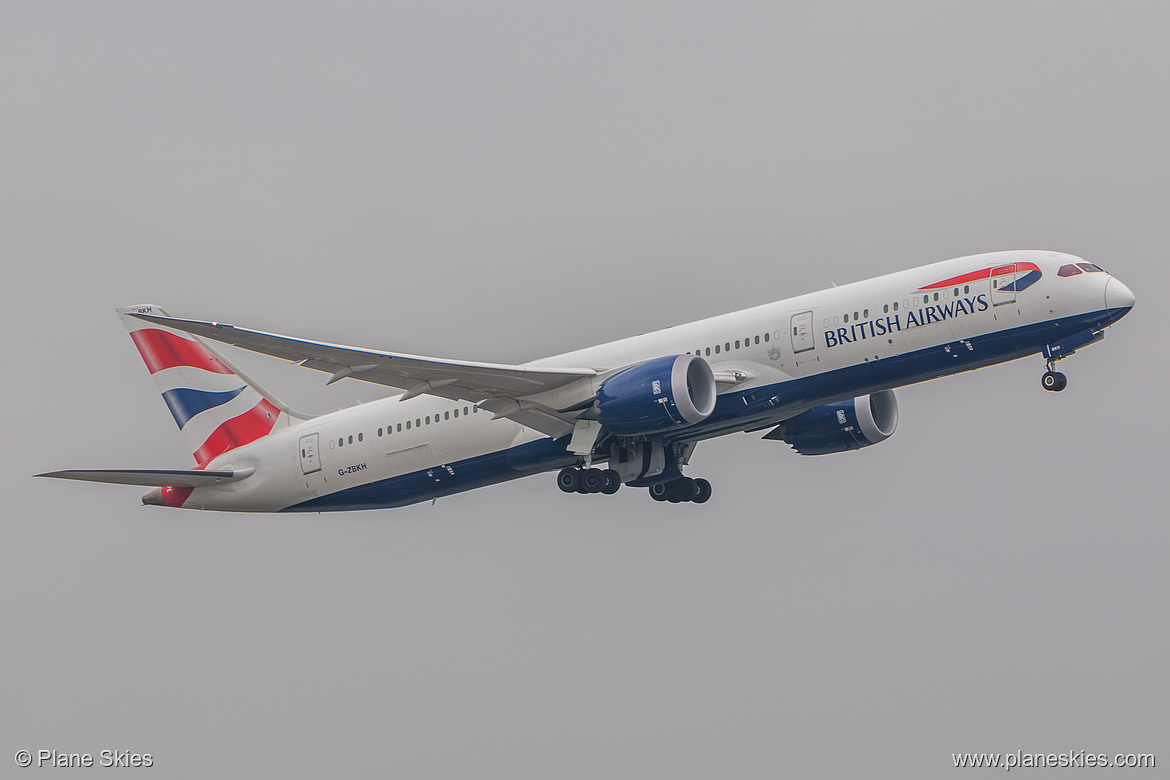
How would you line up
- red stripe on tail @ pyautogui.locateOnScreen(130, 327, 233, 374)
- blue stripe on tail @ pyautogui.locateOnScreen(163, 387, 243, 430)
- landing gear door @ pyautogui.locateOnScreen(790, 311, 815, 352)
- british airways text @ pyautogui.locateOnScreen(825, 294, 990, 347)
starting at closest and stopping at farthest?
1. british airways text @ pyautogui.locateOnScreen(825, 294, 990, 347)
2. landing gear door @ pyautogui.locateOnScreen(790, 311, 815, 352)
3. blue stripe on tail @ pyautogui.locateOnScreen(163, 387, 243, 430)
4. red stripe on tail @ pyautogui.locateOnScreen(130, 327, 233, 374)

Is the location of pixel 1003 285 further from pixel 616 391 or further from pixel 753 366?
pixel 616 391

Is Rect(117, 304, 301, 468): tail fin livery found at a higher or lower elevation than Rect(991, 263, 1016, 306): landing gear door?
higher

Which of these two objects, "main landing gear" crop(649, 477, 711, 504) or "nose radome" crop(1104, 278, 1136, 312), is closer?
"nose radome" crop(1104, 278, 1136, 312)

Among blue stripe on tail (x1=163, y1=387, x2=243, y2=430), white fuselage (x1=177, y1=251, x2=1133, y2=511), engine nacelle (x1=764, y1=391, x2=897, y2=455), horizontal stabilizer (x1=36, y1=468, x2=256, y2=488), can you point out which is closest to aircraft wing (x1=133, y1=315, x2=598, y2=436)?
white fuselage (x1=177, y1=251, x2=1133, y2=511)

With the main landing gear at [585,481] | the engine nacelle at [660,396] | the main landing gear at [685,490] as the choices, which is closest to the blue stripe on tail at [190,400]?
the main landing gear at [585,481]

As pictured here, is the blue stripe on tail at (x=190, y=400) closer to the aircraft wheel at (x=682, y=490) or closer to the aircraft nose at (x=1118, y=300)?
the aircraft wheel at (x=682, y=490)

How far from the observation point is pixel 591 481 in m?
42.2

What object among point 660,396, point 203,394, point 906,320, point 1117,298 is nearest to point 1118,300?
point 1117,298

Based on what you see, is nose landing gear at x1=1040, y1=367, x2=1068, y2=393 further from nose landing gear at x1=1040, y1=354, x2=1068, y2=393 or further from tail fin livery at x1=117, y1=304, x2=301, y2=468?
tail fin livery at x1=117, y1=304, x2=301, y2=468

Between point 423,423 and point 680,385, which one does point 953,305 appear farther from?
point 423,423

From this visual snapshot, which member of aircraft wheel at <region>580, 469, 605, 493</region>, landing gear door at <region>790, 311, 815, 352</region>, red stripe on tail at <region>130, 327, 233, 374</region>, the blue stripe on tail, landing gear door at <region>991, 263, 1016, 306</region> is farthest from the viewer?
red stripe on tail at <region>130, 327, 233, 374</region>

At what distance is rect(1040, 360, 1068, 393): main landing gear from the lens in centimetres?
3746

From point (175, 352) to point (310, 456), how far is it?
7195mm

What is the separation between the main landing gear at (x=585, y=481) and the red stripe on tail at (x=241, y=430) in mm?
11082
